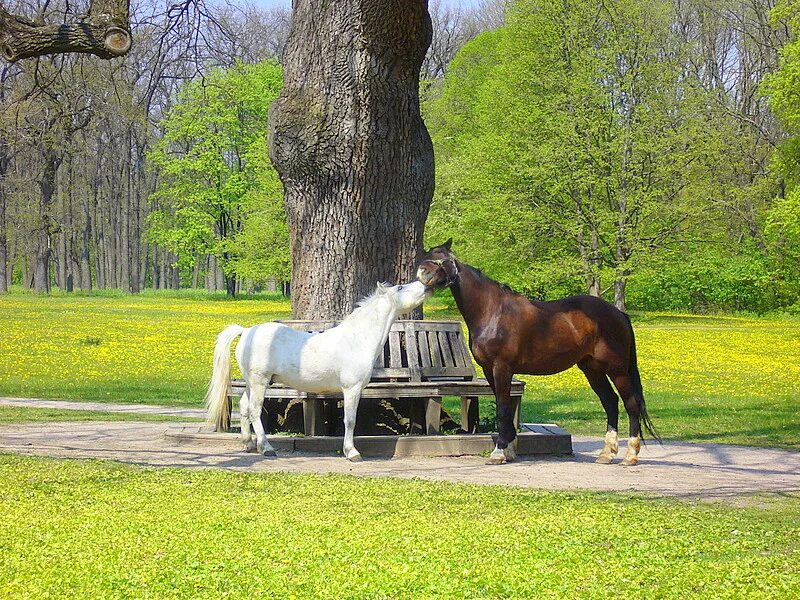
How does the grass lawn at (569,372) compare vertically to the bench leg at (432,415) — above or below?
below

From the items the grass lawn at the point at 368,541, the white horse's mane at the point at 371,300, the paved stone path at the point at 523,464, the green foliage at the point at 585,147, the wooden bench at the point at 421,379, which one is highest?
the green foliage at the point at 585,147

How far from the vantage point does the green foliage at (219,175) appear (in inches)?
2662

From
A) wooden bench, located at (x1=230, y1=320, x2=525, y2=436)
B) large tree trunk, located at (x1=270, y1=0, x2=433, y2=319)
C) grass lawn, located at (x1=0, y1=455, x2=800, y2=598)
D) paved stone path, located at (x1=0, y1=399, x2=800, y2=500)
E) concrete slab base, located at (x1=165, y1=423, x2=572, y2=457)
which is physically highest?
large tree trunk, located at (x1=270, y1=0, x2=433, y2=319)

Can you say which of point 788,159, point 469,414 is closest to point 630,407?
point 469,414

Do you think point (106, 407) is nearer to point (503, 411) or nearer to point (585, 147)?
point (503, 411)

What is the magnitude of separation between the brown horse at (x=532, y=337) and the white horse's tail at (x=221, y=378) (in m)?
2.13

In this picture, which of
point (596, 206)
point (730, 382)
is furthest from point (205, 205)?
point (730, 382)

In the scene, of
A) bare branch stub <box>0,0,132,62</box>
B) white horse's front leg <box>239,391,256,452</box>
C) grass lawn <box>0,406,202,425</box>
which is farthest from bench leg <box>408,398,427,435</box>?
bare branch stub <box>0,0,132,62</box>

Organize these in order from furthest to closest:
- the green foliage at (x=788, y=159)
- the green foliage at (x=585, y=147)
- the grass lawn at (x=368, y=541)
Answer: the green foliage at (x=585, y=147)
the green foliage at (x=788, y=159)
the grass lawn at (x=368, y=541)

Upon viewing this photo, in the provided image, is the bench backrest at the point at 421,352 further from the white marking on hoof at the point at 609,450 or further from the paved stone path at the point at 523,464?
the white marking on hoof at the point at 609,450

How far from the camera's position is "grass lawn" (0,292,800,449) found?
1642 cm

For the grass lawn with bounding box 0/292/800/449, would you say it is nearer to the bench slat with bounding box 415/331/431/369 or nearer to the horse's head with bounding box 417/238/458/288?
the bench slat with bounding box 415/331/431/369

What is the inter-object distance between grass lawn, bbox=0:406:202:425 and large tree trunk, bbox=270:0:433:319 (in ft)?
12.7

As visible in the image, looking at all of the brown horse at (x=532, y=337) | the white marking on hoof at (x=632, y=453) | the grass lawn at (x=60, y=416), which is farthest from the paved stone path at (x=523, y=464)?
the grass lawn at (x=60, y=416)
